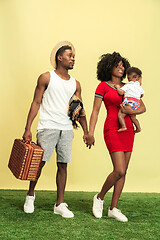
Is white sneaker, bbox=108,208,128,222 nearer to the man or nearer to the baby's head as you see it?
the man

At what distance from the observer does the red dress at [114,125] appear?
10.6 feet

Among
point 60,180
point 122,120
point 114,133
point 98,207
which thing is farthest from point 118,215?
point 122,120

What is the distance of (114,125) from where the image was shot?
3.28 metres

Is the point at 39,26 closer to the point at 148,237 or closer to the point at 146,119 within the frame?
the point at 146,119

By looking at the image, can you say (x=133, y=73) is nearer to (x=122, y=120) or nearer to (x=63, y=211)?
(x=122, y=120)

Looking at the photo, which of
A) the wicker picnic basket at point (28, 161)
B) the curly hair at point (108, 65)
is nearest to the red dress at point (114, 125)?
the curly hair at point (108, 65)

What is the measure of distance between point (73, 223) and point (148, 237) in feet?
2.07

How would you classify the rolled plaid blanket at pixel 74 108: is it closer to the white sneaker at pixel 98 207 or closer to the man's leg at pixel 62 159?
the man's leg at pixel 62 159

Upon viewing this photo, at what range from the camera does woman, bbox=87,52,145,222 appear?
10.6 feet

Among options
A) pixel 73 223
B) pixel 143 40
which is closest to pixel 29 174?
pixel 73 223

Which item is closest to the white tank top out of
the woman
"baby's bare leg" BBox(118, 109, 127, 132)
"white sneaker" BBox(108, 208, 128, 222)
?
the woman

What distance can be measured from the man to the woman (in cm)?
24

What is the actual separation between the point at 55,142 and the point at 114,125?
1.78 ft

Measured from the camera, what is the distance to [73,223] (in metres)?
3.12
